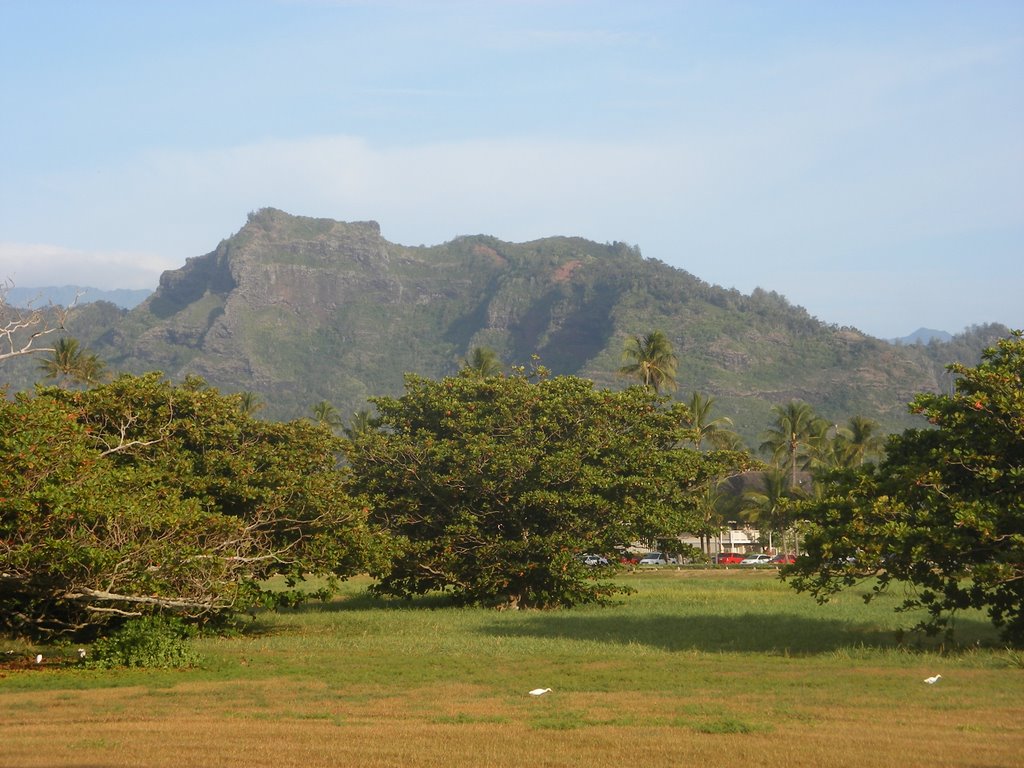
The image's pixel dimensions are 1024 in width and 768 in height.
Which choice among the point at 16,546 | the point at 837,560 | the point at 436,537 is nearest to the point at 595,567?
the point at 436,537

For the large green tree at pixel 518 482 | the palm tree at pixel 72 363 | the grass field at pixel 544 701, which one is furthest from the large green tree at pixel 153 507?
the palm tree at pixel 72 363

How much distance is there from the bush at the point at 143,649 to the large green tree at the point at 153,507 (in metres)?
0.55

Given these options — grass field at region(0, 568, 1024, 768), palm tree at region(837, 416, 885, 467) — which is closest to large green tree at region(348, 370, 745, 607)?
grass field at region(0, 568, 1024, 768)

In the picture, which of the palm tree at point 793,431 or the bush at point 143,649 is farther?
the palm tree at point 793,431

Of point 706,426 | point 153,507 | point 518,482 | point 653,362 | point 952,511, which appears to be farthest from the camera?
point 653,362

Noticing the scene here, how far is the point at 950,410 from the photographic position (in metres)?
24.5

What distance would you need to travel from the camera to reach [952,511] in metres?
23.4

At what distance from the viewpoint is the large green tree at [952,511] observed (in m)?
23.0

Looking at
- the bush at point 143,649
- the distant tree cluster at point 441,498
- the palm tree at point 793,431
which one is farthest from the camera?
the palm tree at point 793,431

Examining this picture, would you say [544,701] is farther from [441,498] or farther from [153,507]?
[441,498]

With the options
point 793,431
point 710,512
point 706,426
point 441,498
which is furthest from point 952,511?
point 793,431

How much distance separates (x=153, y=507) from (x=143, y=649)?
120 inches

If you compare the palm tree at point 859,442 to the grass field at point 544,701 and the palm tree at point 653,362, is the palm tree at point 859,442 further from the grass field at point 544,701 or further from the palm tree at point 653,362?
the grass field at point 544,701

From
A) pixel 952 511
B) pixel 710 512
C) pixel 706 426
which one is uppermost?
pixel 952 511
